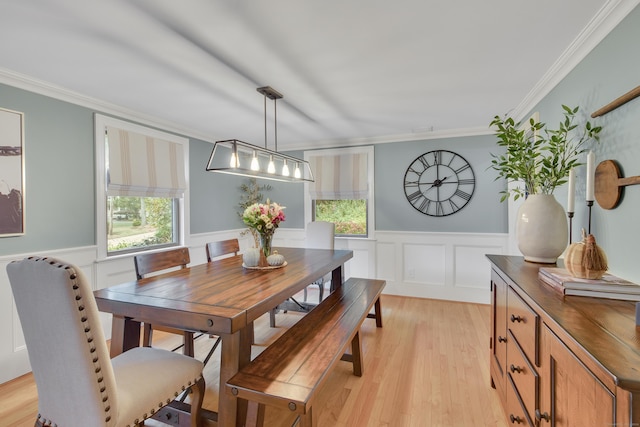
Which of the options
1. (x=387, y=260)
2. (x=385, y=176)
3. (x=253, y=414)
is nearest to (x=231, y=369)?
(x=253, y=414)

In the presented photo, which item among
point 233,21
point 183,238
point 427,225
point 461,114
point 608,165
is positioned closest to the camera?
point 608,165

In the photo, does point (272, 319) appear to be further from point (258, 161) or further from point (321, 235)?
point (258, 161)

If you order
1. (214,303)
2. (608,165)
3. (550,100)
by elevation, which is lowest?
(214,303)

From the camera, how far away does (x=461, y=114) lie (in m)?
3.45

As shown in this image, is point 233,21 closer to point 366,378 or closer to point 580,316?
point 580,316

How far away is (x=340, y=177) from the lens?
15.7ft

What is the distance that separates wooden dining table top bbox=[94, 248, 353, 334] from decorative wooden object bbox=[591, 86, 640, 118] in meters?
1.99

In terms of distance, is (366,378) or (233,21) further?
(366,378)

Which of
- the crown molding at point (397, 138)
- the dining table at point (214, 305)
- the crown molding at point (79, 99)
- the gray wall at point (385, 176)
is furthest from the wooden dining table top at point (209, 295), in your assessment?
the crown molding at point (397, 138)

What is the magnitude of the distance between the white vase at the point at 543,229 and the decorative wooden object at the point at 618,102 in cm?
49

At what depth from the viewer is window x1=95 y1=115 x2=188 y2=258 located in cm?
306

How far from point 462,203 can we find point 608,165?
263cm

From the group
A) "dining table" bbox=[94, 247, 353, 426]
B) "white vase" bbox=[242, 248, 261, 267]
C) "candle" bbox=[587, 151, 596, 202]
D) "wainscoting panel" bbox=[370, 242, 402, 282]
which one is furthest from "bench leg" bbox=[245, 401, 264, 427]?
"wainscoting panel" bbox=[370, 242, 402, 282]

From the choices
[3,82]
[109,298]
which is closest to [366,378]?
[109,298]
